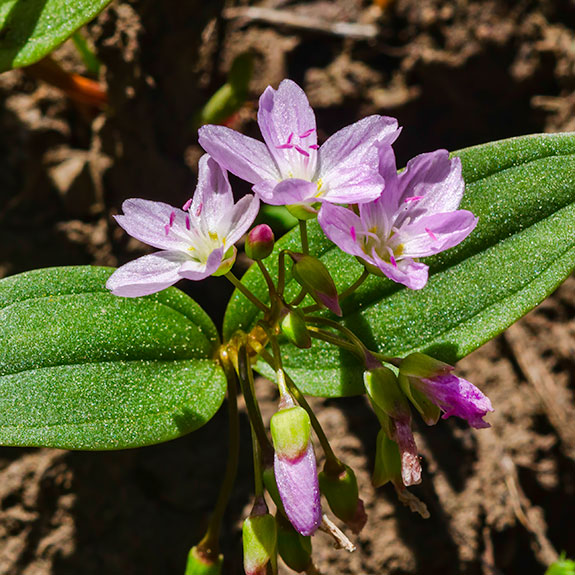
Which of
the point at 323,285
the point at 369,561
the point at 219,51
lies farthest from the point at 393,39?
the point at 369,561

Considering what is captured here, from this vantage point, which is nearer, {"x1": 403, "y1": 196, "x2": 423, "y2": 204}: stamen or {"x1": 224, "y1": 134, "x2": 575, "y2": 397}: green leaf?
{"x1": 403, "y1": 196, "x2": 423, "y2": 204}: stamen

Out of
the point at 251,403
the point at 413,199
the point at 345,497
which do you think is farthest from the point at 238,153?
the point at 345,497

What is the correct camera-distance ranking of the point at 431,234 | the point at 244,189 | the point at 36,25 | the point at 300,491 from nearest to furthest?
the point at 300,491
the point at 431,234
the point at 36,25
the point at 244,189

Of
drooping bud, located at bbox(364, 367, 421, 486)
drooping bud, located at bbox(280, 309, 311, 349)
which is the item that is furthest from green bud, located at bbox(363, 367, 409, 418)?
drooping bud, located at bbox(280, 309, 311, 349)

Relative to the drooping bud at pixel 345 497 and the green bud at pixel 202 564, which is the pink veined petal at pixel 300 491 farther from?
the green bud at pixel 202 564

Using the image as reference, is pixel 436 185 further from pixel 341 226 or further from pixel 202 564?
pixel 202 564

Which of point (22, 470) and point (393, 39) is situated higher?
point (393, 39)

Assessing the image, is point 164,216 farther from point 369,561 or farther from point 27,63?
point 369,561

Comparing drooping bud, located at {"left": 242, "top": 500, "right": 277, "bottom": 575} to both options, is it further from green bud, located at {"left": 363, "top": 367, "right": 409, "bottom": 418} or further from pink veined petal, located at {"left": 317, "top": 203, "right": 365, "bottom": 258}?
pink veined petal, located at {"left": 317, "top": 203, "right": 365, "bottom": 258}
